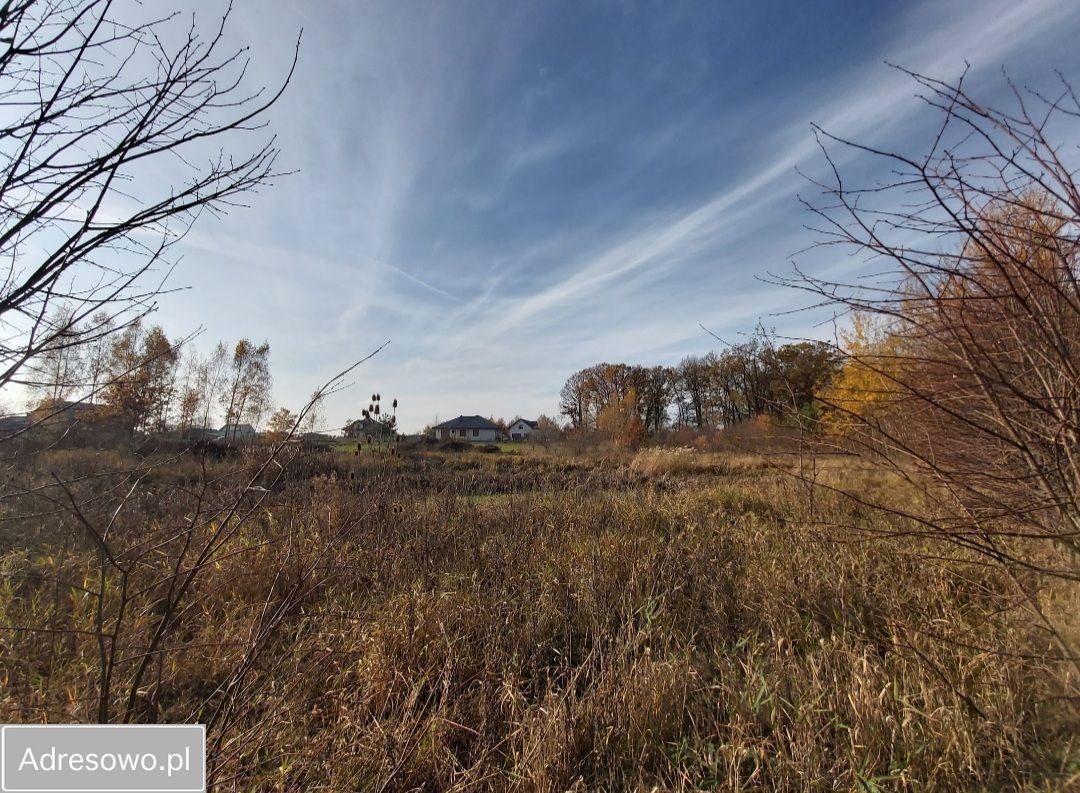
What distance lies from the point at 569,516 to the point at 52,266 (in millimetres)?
6056

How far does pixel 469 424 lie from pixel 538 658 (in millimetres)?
66817

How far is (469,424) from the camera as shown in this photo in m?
69.2

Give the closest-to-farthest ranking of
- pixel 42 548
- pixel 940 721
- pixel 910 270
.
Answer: pixel 910 270 < pixel 940 721 < pixel 42 548

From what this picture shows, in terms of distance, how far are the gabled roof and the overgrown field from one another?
6248 centimetres

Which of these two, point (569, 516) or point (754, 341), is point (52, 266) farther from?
point (569, 516)

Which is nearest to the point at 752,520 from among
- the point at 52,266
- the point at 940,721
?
the point at 940,721

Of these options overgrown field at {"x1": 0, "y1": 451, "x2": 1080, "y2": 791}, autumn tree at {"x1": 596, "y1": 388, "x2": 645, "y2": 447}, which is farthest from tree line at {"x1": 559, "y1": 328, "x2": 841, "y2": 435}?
overgrown field at {"x1": 0, "y1": 451, "x2": 1080, "y2": 791}

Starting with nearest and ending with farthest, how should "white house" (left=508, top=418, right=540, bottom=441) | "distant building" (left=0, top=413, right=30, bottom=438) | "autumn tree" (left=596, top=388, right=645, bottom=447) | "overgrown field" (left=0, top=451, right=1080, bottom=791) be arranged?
1. "distant building" (left=0, top=413, right=30, bottom=438)
2. "overgrown field" (left=0, top=451, right=1080, bottom=791)
3. "autumn tree" (left=596, top=388, right=645, bottom=447)
4. "white house" (left=508, top=418, right=540, bottom=441)

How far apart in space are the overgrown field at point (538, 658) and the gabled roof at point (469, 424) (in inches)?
2460

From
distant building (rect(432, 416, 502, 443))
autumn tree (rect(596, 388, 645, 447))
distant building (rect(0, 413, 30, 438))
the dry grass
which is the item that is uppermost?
distant building (rect(432, 416, 502, 443))

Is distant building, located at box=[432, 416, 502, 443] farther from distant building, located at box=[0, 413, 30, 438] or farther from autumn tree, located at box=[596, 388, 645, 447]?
distant building, located at box=[0, 413, 30, 438]

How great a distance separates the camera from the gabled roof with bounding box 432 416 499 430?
222ft

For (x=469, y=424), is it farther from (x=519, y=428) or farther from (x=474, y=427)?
(x=519, y=428)

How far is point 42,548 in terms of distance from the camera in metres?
4.67
